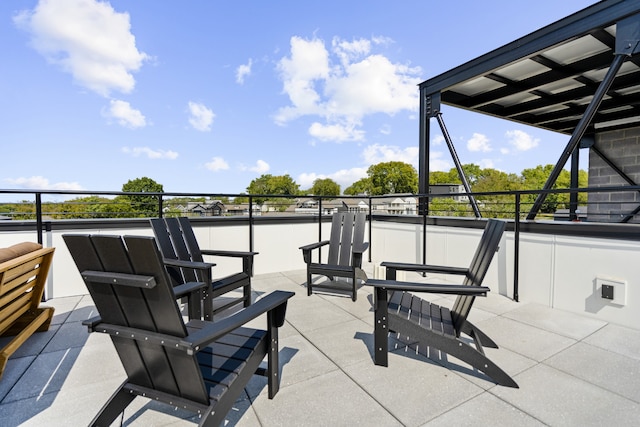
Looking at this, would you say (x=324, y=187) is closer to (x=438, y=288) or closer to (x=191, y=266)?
(x=191, y=266)

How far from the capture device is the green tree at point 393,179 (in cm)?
5275

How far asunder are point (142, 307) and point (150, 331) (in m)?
0.10

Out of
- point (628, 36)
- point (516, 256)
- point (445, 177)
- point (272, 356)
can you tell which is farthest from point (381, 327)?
point (445, 177)

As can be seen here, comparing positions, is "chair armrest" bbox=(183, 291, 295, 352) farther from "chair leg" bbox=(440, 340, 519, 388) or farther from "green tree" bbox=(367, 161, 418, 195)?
"green tree" bbox=(367, 161, 418, 195)

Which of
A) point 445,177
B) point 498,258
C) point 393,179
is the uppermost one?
point 445,177

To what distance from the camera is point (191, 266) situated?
2.44 metres

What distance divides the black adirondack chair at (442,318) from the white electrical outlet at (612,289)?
4.51 ft

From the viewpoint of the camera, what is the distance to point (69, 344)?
2.29 m

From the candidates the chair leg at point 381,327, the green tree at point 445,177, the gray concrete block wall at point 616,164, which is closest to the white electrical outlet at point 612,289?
the chair leg at point 381,327

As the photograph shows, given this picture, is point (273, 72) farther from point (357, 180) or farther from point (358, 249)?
point (357, 180)

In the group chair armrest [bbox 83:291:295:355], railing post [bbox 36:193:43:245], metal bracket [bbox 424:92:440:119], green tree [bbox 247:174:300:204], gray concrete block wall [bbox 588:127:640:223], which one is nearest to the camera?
chair armrest [bbox 83:291:295:355]

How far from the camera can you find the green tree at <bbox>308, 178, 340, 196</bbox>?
60700mm

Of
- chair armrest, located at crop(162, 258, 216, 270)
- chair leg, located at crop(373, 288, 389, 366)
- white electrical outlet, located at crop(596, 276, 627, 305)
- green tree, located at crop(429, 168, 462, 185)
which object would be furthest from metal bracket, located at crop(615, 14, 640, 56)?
green tree, located at crop(429, 168, 462, 185)

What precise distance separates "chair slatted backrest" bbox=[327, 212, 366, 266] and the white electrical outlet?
2252mm
